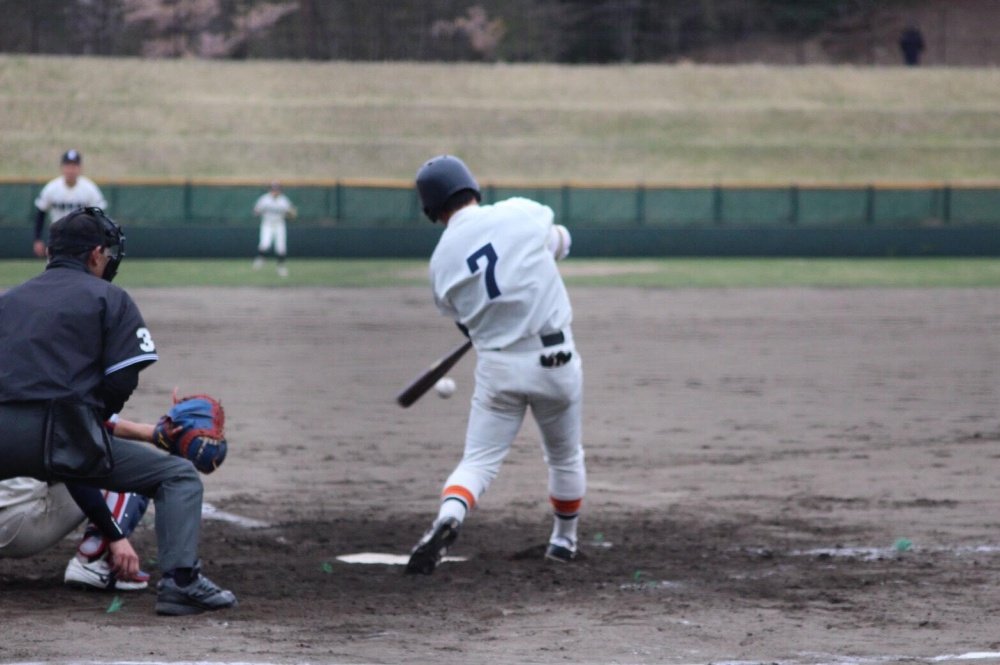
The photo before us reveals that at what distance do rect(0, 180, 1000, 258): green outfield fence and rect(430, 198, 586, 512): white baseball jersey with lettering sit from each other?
26.4 m

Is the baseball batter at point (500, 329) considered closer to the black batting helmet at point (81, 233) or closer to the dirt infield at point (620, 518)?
the dirt infield at point (620, 518)

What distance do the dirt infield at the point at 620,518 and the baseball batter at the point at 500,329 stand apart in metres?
0.35

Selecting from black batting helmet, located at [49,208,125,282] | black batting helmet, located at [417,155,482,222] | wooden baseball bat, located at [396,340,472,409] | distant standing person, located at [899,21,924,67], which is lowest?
wooden baseball bat, located at [396,340,472,409]

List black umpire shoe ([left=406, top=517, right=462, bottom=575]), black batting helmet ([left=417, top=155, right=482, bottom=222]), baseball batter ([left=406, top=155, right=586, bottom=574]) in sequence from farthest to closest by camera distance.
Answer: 1. black batting helmet ([left=417, top=155, right=482, bottom=222])
2. baseball batter ([left=406, top=155, right=586, bottom=574])
3. black umpire shoe ([left=406, top=517, right=462, bottom=575])

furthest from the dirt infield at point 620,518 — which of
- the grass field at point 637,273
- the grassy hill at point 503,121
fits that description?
the grassy hill at point 503,121

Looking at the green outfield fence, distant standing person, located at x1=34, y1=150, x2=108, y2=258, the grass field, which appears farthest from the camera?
the green outfield fence

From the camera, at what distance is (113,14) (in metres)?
52.2

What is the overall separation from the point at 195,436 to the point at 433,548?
1175 mm

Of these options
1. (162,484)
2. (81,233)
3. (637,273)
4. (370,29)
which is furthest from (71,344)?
(370,29)

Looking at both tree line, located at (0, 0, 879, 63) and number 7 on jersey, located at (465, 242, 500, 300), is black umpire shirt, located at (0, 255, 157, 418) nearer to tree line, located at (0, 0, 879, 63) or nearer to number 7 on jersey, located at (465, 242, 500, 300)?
number 7 on jersey, located at (465, 242, 500, 300)

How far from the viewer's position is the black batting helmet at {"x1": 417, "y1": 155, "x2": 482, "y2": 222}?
6.25 meters

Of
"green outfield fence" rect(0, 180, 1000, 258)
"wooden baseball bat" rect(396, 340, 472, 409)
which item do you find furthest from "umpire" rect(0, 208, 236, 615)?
"green outfield fence" rect(0, 180, 1000, 258)

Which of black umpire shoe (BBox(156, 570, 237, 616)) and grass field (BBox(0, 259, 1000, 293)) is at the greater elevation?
black umpire shoe (BBox(156, 570, 237, 616))

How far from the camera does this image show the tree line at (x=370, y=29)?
169 ft
